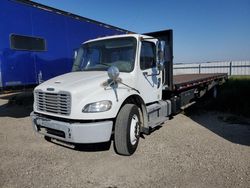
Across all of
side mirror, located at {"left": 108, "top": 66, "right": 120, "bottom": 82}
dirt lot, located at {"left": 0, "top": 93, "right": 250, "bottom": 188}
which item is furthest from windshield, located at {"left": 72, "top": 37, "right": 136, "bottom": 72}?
dirt lot, located at {"left": 0, "top": 93, "right": 250, "bottom": 188}

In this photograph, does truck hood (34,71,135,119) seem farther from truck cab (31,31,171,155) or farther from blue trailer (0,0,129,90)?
blue trailer (0,0,129,90)

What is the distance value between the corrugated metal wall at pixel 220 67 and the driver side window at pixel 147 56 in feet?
71.8

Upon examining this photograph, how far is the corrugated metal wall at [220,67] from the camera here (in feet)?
90.0

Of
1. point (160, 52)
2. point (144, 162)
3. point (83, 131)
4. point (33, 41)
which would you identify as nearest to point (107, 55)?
point (160, 52)

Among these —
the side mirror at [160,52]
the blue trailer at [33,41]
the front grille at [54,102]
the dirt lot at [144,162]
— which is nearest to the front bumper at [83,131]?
the front grille at [54,102]

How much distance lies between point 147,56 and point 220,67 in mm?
26404

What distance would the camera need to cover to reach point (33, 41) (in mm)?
6988

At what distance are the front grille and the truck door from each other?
1.71m

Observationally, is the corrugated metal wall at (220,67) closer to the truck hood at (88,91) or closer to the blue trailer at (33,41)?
the blue trailer at (33,41)

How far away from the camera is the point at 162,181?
3627mm

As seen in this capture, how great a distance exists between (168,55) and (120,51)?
1.87 metres

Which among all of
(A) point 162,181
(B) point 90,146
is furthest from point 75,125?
(A) point 162,181

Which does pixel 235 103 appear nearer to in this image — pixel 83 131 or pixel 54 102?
pixel 83 131

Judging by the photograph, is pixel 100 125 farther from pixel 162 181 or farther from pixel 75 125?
pixel 162 181
